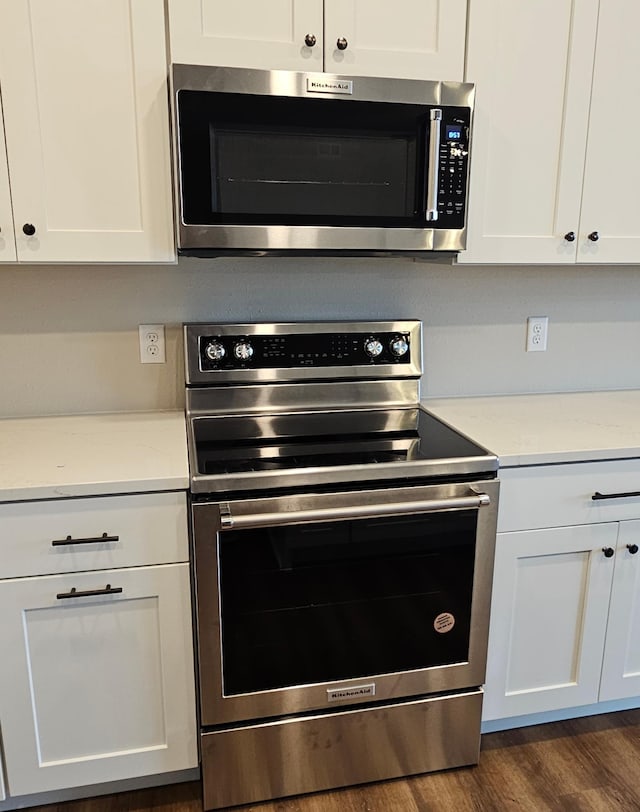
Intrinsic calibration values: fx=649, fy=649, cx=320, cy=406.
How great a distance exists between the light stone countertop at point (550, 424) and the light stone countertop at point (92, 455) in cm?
79

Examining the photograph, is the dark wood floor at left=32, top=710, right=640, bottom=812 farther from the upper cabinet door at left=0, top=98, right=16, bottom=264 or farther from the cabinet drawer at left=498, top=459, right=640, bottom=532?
the upper cabinet door at left=0, top=98, right=16, bottom=264

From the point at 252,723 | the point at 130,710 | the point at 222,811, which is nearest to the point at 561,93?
the point at 252,723

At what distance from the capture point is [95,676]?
1.49 metres

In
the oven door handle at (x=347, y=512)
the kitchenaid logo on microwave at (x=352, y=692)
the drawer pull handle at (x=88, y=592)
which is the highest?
the oven door handle at (x=347, y=512)

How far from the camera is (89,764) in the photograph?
1.54 m

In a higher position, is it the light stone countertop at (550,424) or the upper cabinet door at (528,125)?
the upper cabinet door at (528,125)

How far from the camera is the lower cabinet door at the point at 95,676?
1.44 m

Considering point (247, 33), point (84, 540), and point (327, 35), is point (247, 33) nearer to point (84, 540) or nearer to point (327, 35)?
point (327, 35)

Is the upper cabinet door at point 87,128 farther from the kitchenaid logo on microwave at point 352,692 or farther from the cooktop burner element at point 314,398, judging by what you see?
the kitchenaid logo on microwave at point 352,692

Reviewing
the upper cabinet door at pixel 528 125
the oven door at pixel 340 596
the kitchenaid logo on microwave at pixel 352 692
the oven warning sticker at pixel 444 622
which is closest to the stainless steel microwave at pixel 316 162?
the upper cabinet door at pixel 528 125

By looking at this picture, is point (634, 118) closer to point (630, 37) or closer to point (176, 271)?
point (630, 37)

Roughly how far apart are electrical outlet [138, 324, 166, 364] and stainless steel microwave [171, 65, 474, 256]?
1.27 feet

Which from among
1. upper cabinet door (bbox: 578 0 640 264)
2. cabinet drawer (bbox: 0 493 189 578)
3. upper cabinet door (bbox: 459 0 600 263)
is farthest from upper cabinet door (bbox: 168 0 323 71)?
cabinet drawer (bbox: 0 493 189 578)

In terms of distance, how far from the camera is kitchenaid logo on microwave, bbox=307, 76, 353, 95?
4.94 ft
